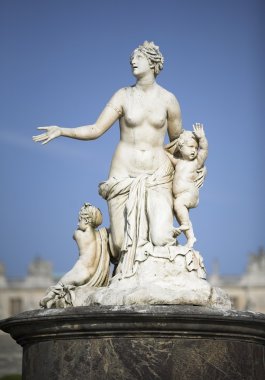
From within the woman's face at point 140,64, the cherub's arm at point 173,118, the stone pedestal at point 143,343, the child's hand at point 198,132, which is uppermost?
the woman's face at point 140,64

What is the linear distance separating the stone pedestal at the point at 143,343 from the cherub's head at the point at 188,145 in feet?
6.56

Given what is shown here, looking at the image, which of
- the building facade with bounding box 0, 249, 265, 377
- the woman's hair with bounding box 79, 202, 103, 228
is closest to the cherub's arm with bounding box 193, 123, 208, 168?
the woman's hair with bounding box 79, 202, 103, 228

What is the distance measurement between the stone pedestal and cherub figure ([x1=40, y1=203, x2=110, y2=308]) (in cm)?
76

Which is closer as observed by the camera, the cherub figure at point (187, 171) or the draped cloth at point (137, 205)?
the draped cloth at point (137, 205)

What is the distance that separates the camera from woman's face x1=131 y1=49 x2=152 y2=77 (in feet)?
34.7

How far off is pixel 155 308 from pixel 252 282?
214ft

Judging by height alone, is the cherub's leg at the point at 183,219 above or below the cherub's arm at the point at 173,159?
below

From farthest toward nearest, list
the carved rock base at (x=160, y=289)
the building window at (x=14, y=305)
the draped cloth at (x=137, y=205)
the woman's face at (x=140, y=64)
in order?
1. the building window at (x=14, y=305)
2. the woman's face at (x=140, y=64)
3. the draped cloth at (x=137, y=205)
4. the carved rock base at (x=160, y=289)

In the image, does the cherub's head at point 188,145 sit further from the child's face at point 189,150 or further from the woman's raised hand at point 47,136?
the woman's raised hand at point 47,136

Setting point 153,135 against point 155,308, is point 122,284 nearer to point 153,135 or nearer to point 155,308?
point 155,308

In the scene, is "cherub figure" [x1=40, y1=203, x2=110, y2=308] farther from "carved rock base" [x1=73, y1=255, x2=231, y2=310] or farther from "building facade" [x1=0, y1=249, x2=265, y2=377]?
"building facade" [x1=0, y1=249, x2=265, y2=377]

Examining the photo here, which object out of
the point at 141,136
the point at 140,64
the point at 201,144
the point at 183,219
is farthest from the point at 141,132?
the point at 183,219

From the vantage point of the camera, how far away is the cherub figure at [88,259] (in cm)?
1002

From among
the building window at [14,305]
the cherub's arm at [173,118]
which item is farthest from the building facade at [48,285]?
the cherub's arm at [173,118]
